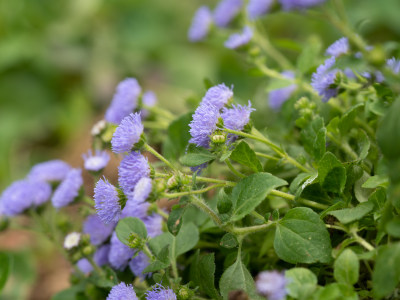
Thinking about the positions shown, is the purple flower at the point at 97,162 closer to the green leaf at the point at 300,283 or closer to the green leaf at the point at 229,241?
the green leaf at the point at 229,241

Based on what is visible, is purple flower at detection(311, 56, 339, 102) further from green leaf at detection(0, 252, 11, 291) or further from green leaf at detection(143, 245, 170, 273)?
green leaf at detection(0, 252, 11, 291)

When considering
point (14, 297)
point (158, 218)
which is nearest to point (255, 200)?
point (158, 218)

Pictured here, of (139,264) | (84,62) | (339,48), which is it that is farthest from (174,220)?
(84,62)

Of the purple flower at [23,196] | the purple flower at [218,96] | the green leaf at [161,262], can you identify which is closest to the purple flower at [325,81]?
the purple flower at [218,96]

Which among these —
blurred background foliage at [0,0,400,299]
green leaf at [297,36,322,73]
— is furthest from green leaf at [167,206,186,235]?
blurred background foliage at [0,0,400,299]

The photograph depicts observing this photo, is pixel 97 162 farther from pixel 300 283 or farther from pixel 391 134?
pixel 391 134
